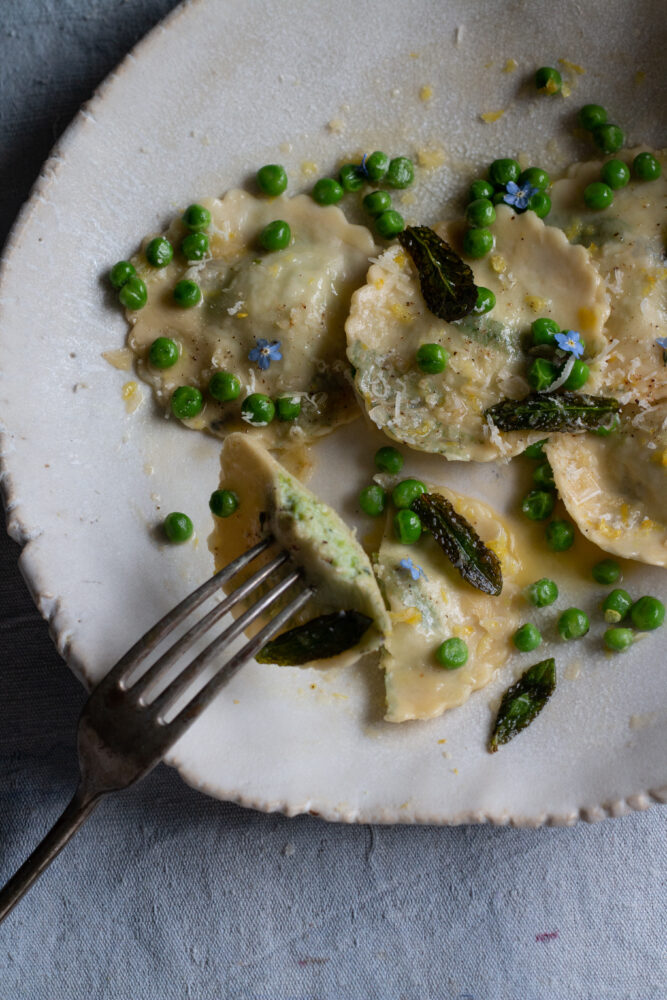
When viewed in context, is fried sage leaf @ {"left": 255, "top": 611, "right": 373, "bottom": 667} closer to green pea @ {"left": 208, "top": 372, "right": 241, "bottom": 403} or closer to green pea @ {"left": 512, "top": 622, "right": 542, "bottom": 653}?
green pea @ {"left": 512, "top": 622, "right": 542, "bottom": 653}

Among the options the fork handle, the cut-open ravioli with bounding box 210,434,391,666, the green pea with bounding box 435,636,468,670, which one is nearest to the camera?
the fork handle

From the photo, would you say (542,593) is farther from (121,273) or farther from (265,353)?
(121,273)

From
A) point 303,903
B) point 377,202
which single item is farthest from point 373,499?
point 303,903

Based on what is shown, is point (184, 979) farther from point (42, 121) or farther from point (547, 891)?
point (42, 121)

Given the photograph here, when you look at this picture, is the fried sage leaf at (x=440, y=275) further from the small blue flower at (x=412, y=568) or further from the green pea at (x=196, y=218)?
the small blue flower at (x=412, y=568)

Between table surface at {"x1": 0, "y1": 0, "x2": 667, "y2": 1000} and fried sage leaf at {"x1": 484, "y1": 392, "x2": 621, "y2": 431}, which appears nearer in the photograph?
fried sage leaf at {"x1": 484, "y1": 392, "x2": 621, "y2": 431}

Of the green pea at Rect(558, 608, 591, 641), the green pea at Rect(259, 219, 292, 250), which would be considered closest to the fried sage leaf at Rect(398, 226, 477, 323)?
Answer: the green pea at Rect(259, 219, 292, 250)
